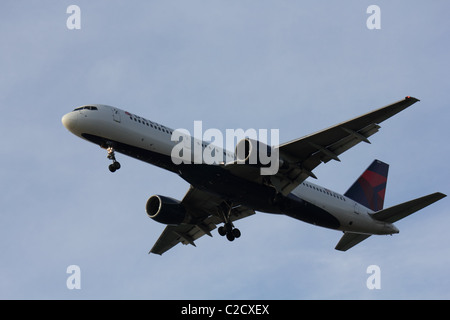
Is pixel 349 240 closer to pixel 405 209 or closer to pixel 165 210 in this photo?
pixel 405 209

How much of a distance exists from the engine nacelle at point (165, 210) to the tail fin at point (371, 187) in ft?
41.0

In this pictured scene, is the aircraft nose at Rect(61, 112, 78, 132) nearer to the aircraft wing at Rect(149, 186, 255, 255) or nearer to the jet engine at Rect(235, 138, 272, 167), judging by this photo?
the jet engine at Rect(235, 138, 272, 167)

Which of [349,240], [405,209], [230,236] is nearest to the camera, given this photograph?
[405,209]

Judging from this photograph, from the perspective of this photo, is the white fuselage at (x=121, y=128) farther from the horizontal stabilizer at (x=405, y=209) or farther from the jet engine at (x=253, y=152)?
the horizontal stabilizer at (x=405, y=209)

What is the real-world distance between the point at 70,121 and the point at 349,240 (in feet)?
69.6

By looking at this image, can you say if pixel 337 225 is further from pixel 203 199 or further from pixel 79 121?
pixel 79 121

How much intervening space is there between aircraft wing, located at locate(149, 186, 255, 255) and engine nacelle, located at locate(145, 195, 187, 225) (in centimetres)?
62

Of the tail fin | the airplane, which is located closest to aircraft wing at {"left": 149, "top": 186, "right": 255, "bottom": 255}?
the airplane

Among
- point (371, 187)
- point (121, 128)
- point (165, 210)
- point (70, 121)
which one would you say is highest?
point (70, 121)

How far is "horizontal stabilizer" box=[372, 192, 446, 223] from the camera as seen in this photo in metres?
38.6

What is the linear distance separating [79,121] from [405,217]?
2152 cm

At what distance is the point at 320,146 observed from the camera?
36656 millimetres

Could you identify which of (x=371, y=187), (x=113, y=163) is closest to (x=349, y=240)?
(x=371, y=187)

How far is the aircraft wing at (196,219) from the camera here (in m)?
42.2
